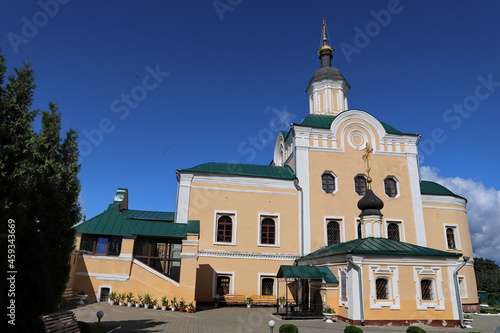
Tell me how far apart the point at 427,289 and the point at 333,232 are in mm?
6940

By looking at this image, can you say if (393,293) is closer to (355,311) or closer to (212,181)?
(355,311)

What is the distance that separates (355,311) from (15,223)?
12.2 metres

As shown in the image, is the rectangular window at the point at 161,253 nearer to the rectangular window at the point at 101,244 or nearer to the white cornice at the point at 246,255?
the rectangular window at the point at 101,244

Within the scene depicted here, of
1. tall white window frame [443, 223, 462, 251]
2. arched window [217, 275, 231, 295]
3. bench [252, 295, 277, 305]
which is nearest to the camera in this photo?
bench [252, 295, 277, 305]

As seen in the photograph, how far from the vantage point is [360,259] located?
564 inches

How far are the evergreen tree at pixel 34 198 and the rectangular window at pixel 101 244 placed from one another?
7.40 metres

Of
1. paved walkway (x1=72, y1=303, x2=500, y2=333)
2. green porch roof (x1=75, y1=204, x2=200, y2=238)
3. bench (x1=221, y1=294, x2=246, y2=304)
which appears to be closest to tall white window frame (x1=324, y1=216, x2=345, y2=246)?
bench (x1=221, y1=294, x2=246, y2=304)

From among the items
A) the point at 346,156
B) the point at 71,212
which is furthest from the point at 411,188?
the point at 71,212

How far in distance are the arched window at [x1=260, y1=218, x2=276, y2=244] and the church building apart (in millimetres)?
69

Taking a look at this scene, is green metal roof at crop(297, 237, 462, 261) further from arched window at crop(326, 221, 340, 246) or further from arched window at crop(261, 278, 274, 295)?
arched window at crop(261, 278, 274, 295)

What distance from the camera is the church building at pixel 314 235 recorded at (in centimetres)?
1459

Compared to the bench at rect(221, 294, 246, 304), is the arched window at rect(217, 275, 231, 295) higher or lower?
higher

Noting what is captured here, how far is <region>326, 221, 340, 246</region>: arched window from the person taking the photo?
20969 millimetres

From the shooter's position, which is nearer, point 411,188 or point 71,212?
point 71,212
